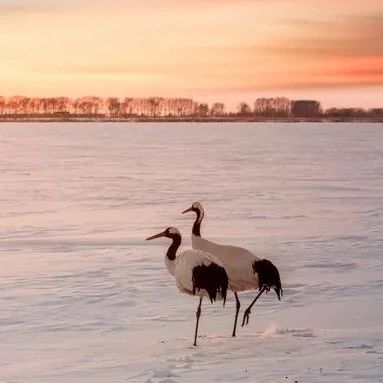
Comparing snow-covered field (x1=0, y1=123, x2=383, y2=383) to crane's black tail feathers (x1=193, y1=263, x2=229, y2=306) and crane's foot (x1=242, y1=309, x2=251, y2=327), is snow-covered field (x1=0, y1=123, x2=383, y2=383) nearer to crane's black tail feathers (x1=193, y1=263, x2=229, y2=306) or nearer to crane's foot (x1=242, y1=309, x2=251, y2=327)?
crane's foot (x1=242, y1=309, x2=251, y2=327)

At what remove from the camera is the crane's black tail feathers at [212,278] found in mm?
8125

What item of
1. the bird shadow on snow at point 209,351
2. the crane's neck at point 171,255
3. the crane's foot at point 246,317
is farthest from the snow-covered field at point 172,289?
the crane's neck at point 171,255

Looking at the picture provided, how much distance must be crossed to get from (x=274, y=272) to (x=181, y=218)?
448 inches

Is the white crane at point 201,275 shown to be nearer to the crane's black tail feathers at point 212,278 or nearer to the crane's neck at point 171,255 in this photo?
the crane's black tail feathers at point 212,278

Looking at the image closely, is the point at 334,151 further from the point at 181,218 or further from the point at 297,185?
the point at 181,218

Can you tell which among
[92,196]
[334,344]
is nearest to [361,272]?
[334,344]

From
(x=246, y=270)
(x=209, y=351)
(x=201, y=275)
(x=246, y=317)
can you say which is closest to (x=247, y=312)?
(x=246, y=270)

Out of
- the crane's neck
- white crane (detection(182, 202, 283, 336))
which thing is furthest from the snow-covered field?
the crane's neck

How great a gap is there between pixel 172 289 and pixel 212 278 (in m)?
3.19

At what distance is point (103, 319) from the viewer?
9562mm

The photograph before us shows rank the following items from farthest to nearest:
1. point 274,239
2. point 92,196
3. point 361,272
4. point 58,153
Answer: point 58,153, point 92,196, point 274,239, point 361,272

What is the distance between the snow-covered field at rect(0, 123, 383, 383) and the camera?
7229mm

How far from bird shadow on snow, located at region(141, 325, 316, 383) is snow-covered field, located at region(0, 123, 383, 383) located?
19 millimetres

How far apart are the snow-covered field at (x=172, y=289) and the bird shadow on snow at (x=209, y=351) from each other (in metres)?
0.02
